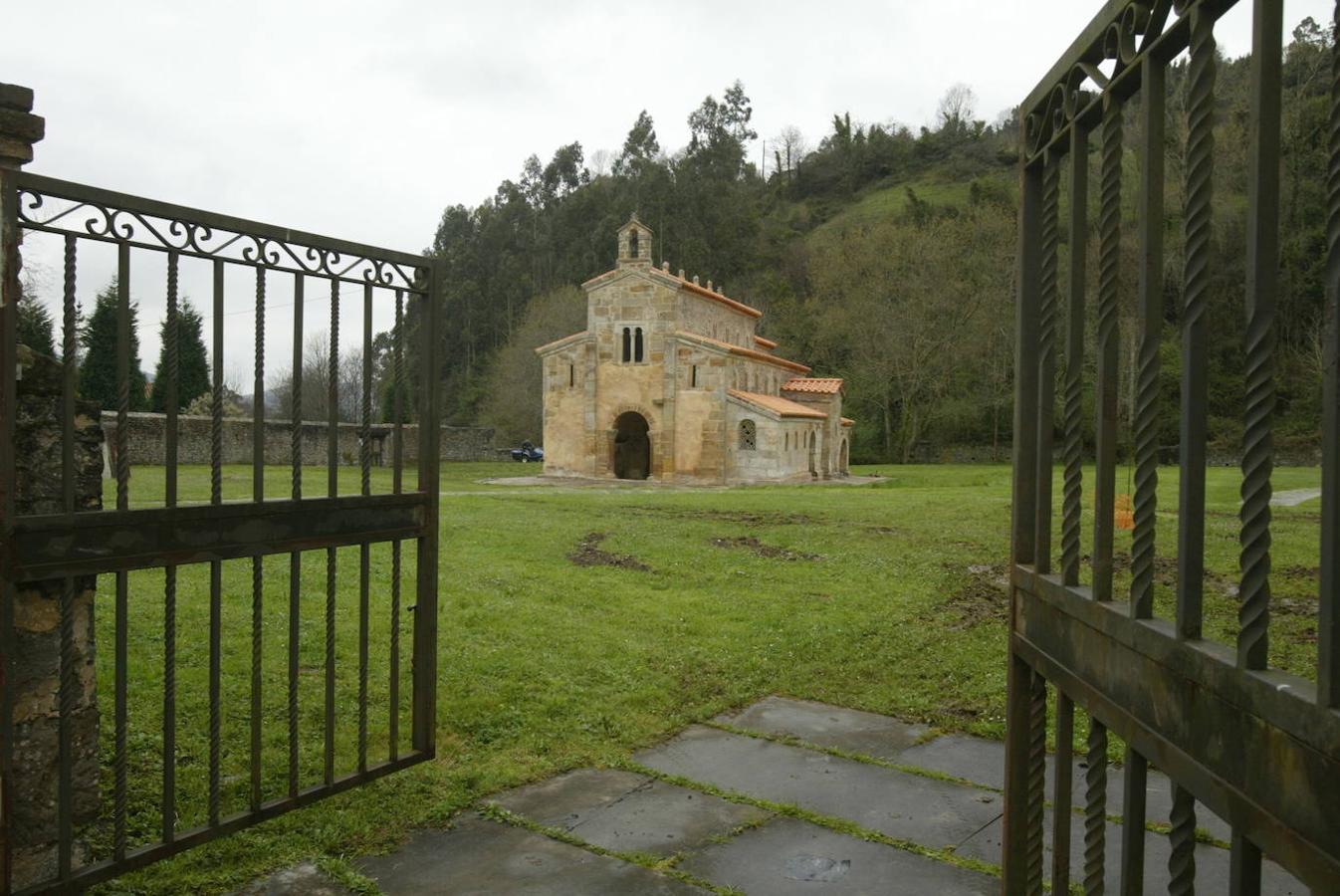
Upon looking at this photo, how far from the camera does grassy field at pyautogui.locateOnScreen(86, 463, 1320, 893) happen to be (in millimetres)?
4708

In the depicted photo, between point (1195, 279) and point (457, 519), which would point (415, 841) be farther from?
point (457, 519)

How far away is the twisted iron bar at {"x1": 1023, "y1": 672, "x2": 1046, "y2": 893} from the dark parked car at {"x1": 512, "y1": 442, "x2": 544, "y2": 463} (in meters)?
47.2

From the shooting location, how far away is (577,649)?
24.8ft

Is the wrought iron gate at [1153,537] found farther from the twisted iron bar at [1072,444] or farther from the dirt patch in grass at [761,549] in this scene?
the dirt patch in grass at [761,549]

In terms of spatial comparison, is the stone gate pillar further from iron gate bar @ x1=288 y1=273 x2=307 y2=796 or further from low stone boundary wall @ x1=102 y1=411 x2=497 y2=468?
low stone boundary wall @ x1=102 y1=411 x2=497 y2=468

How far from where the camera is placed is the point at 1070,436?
2.57 m

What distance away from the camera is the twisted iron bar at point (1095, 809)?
228 centimetres

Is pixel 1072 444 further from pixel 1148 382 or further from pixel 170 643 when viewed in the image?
pixel 170 643

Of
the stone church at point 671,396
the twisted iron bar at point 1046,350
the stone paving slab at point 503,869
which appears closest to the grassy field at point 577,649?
the stone paving slab at point 503,869

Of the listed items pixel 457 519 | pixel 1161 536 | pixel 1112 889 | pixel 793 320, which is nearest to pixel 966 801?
pixel 1112 889

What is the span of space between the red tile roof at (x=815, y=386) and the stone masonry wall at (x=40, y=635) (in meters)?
33.1

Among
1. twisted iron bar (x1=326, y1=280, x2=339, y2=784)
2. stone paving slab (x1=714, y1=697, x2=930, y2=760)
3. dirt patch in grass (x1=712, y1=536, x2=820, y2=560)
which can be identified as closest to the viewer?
twisted iron bar (x1=326, y1=280, x2=339, y2=784)

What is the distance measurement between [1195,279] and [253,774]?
3851 millimetres

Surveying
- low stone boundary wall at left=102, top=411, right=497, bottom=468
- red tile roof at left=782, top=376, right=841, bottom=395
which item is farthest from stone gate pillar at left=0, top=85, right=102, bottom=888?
red tile roof at left=782, top=376, right=841, bottom=395
